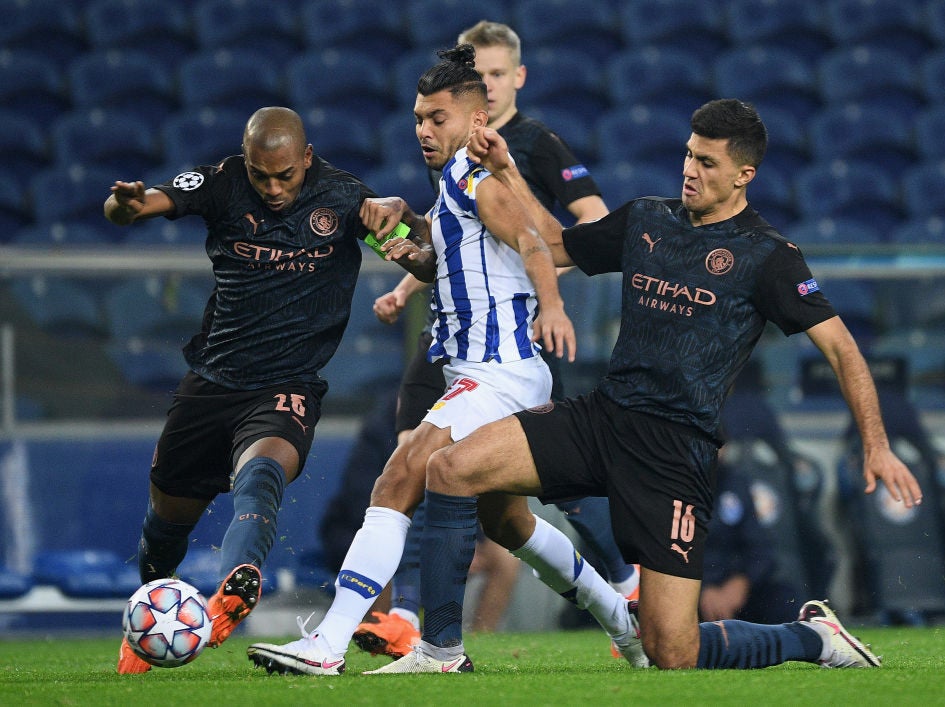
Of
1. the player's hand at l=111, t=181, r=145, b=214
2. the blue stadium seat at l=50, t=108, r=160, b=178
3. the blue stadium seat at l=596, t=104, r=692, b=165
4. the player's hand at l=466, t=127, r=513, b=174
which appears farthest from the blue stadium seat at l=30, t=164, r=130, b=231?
the player's hand at l=466, t=127, r=513, b=174

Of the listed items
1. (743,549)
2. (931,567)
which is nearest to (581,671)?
(743,549)

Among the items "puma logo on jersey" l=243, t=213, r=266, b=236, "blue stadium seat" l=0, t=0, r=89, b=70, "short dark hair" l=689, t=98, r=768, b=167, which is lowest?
"puma logo on jersey" l=243, t=213, r=266, b=236

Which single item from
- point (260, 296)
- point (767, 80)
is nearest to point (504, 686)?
point (260, 296)

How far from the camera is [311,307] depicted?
182 inches

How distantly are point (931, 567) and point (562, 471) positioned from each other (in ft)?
10.2

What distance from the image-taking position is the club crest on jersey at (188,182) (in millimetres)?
4488

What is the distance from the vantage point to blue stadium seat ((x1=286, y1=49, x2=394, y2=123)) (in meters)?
10.5

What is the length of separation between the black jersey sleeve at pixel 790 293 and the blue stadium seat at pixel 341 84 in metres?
6.93

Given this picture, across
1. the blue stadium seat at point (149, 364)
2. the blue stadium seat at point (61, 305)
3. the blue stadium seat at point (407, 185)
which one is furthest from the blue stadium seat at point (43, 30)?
the blue stadium seat at point (149, 364)

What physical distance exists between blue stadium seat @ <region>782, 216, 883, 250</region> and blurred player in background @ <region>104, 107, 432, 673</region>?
4.92 m

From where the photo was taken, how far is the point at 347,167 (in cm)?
1007

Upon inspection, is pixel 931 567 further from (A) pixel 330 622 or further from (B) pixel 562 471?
(A) pixel 330 622

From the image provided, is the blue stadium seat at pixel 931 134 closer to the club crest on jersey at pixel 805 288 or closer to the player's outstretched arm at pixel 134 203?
the club crest on jersey at pixel 805 288

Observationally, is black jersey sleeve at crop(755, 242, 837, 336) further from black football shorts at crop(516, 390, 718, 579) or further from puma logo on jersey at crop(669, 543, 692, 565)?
puma logo on jersey at crop(669, 543, 692, 565)
